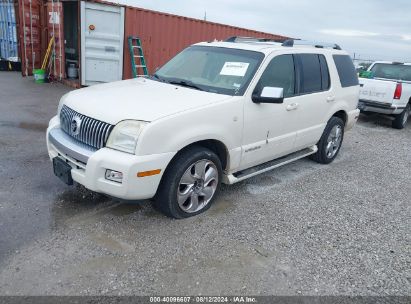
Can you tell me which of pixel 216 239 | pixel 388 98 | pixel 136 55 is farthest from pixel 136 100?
pixel 136 55

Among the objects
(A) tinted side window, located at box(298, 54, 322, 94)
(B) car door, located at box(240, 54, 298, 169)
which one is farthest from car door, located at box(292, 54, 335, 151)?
(B) car door, located at box(240, 54, 298, 169)

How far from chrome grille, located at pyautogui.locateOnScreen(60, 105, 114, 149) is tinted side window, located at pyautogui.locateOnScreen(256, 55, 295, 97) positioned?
1727 millimetres

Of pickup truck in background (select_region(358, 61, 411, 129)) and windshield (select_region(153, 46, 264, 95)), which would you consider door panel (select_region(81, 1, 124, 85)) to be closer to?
windshield (select_region(153, 46, 264, 95))

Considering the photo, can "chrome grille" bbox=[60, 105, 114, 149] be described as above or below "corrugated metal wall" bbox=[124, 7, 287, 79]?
below

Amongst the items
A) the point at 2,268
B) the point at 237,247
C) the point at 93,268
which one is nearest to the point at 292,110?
the point at 237,247

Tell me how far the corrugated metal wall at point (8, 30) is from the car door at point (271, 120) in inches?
469

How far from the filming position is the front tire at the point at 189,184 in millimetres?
3367

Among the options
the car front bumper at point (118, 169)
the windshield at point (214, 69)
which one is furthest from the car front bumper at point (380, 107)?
the car front bumper at point (118, 169)

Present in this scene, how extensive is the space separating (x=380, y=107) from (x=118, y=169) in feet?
26.2

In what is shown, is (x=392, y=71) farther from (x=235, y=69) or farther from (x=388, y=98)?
(x=235, y=69)

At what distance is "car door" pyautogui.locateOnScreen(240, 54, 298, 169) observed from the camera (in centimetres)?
395

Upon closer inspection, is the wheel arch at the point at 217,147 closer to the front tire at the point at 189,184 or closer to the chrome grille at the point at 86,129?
the front tire at the point at 189,184

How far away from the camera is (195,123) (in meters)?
3.35

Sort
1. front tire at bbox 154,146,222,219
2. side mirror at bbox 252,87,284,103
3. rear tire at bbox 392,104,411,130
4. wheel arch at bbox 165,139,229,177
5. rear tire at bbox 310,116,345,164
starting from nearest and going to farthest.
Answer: front tire at bbox 154,146,222,219 < wheel arch at bbox 165,139,229,177 < side mirror at bbox 252,87,284,103 < rear tire at bbox 310,116,345,164 < rear tire at bbox 392,104,411,130
